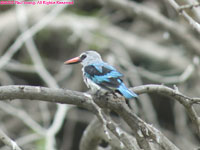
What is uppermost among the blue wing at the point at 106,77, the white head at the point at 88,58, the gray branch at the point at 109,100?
the white head at the point at 88,58

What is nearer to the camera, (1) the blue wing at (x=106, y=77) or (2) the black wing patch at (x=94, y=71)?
(1) the blue wing at (x=106, y=77)

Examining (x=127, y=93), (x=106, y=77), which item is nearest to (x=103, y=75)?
(x=106, y=77)

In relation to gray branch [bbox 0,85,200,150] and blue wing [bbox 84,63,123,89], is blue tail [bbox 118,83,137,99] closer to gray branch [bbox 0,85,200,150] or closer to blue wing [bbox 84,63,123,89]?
gray branch [bbox 0,85,200,150]

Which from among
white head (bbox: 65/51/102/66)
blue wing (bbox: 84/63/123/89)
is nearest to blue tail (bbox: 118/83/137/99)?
blue wing (bbox: 84/63/123/89)

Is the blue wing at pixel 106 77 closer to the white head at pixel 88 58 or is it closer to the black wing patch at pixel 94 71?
the black wing patch at pixel 94 71

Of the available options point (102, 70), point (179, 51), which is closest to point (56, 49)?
point (179, 51)

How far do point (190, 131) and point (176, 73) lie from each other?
1.17m

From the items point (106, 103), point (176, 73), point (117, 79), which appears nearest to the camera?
point (106, 103)

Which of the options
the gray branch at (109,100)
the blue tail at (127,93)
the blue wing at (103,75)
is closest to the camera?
the gray branch at (109,100)

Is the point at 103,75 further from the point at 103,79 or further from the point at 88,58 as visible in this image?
the point at 88,58

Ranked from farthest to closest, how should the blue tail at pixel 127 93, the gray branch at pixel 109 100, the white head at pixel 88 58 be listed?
the white head at pixel 88 58, the blue tail at pixel 127 93, the gray branch at pixel 109 100

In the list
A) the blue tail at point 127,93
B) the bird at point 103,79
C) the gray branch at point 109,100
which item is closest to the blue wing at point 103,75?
the bird at point 103,79

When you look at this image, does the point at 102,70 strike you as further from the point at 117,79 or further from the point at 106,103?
the point at 106,103

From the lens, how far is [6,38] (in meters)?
6.22
